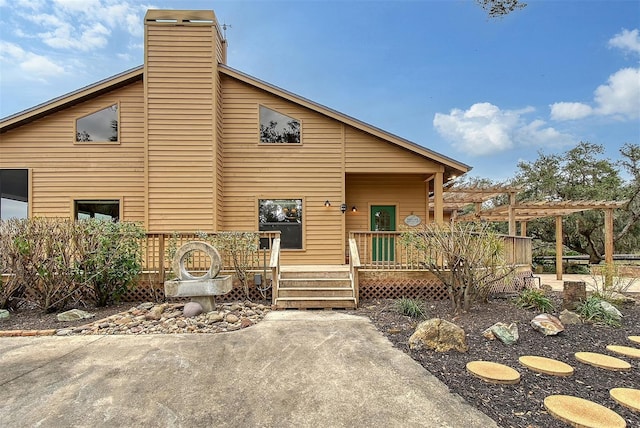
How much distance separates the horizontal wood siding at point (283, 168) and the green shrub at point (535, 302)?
4.53 meters

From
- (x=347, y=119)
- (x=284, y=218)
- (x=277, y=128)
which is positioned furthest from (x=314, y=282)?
(x=277, y=128)

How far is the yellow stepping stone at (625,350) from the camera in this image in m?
4.00

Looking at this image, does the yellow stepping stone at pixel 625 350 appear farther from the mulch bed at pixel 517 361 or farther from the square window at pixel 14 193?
the square window at pixel 14 193

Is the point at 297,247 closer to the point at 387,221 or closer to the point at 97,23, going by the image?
the point at 387,221

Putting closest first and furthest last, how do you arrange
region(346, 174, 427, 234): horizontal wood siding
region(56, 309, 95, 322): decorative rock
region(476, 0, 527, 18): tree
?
1. region(476, 0, 527, 18): tree
2. region(56, 309, 95, 322): decorative rock
3. region(346, 174, 427, 234): horizontal wood siding

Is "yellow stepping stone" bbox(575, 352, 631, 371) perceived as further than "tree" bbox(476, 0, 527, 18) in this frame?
No

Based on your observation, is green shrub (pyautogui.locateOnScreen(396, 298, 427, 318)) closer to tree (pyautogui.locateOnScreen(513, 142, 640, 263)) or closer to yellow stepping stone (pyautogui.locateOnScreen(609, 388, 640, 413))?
yellow stepping stone (pyautogui.locateOnScreen(609, 388, 640, 413))

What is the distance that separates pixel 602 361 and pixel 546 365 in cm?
72

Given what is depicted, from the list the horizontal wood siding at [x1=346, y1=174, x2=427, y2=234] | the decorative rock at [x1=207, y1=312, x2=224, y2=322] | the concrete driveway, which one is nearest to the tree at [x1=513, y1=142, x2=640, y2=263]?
the horizontal wood siding at [x1=346, y1=174, x2=427, y2=234]

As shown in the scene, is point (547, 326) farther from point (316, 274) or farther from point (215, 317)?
point (215, 317)

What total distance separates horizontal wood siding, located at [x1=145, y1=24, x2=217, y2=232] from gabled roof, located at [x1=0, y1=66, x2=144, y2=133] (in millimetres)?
591

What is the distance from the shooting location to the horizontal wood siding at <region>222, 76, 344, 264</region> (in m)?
9.66

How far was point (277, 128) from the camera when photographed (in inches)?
387

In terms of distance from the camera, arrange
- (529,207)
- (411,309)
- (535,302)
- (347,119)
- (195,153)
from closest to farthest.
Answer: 1. (411,309)
2. (535,302)
3. (195,153)
4. (347,119)
5. (529,207)
